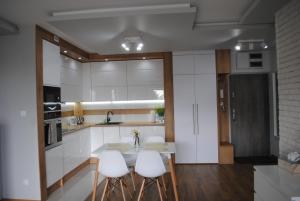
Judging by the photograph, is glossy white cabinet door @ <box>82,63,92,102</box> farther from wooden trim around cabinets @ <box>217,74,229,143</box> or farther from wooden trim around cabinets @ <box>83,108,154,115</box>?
wooden trim around cabinets @ <box>217,74,229,143</box>

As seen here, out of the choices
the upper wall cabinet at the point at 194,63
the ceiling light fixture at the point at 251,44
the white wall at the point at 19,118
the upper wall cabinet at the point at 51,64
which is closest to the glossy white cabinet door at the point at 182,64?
the upper wall cabinet at the point at 194,63

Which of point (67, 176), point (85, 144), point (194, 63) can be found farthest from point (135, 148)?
point (194, 63)

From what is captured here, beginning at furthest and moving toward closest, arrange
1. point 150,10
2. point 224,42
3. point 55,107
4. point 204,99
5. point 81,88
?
point 81,88 < point 204,99 < point 224,42 < point 55,107 < point 150,10

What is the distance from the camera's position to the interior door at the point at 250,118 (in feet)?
21.1

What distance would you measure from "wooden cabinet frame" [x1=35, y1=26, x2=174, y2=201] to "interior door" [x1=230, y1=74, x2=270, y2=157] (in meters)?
1.68

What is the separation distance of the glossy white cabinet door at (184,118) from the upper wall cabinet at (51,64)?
8.69 ft

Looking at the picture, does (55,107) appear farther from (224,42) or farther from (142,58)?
(224,42)

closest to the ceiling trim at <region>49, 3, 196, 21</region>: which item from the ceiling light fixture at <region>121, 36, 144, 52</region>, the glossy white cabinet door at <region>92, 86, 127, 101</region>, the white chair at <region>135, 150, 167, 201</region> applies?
the ceiling light fixture at <region>121, 36, 144, 52</region>

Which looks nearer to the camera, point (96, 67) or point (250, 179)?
point (250, 179)

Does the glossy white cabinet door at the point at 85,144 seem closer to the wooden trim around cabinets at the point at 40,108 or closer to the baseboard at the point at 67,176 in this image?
the baseboard at the point at 67,176

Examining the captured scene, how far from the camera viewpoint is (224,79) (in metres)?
6.42

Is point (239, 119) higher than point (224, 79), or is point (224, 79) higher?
point (224, 79)

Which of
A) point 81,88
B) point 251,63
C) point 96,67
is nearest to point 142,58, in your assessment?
point 96,67

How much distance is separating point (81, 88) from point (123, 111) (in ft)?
3.99
